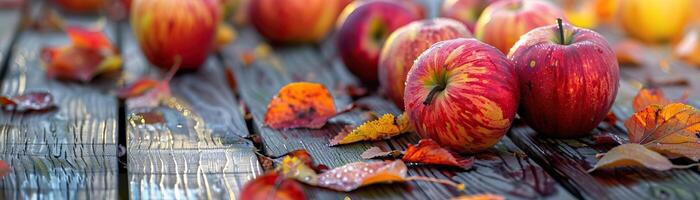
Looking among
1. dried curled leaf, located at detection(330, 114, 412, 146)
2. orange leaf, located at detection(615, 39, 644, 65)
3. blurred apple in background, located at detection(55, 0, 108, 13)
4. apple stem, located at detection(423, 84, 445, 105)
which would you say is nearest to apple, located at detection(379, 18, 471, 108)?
dried curled leaf, located at detection(330, 114, 412, 146)

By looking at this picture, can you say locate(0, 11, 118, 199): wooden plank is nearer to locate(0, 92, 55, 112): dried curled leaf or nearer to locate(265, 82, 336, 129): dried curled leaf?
locate(0, 92, 55, 112): dried curled leaf

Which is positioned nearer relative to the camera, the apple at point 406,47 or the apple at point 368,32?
the apple at point 406,47

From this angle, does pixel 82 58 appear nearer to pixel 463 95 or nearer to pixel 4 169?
pixel 4 169

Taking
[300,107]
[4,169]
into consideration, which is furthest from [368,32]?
[4,169]

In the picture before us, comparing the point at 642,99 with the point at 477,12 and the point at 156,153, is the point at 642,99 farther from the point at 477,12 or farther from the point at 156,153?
the point at 156,153

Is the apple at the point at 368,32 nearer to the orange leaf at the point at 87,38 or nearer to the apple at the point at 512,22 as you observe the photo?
the apple at the point at 512,22

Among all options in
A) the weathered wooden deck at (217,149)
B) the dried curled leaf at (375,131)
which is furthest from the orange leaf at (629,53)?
the dried curled leaf at (375,131)
